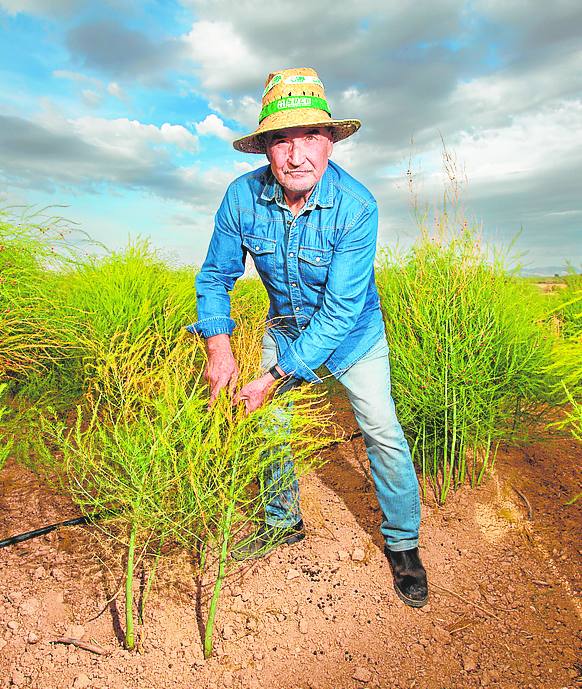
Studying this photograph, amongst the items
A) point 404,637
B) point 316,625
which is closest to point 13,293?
point 316,625

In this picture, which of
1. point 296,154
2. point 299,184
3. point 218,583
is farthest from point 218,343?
point 218,583

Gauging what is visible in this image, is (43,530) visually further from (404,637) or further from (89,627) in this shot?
(404,637)

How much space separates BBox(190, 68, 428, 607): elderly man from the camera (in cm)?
Result: 226

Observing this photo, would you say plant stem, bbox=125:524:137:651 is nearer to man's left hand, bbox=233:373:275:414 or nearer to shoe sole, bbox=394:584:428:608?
man's left hand, bbox=233:373:275:414

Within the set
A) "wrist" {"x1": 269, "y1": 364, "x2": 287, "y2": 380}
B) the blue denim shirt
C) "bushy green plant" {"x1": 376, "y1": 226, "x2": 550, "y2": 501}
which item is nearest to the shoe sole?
"bushy green plant" {"x1": 376, "y1": 226, "x2": 550, "y2": 501}

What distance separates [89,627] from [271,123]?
7.45 feet

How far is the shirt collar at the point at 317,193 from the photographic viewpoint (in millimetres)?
2352

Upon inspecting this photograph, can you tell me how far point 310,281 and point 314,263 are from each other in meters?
0.10

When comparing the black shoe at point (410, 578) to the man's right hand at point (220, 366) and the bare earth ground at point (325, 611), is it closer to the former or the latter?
the bare earth ground at point (325, 611)

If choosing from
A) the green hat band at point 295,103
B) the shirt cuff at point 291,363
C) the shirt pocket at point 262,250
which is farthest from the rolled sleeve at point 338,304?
the green hat band at point 295,103

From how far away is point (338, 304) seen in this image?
228 centimetres

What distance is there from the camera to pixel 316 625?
7.77 ft

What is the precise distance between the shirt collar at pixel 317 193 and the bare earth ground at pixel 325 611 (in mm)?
1734

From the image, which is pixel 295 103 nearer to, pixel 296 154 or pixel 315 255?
pixel 296 154
